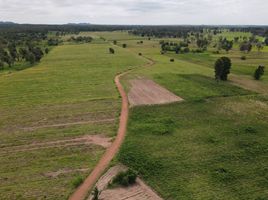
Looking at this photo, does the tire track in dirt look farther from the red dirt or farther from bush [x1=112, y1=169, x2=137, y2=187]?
bush [x1=112, y1=169, x2=137, y2=187]

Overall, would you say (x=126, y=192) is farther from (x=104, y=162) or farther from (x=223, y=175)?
(x=223, y=175)

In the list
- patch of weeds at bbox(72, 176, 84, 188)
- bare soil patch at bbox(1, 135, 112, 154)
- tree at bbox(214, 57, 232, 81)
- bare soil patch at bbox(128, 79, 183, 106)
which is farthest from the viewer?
tree at bbox(214, 57, 232, 81)

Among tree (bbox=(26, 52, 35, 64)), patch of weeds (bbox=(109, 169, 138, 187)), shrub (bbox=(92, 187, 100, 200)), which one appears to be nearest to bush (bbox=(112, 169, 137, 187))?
patch of weeds (bbox=(109, 169, 138, 187))

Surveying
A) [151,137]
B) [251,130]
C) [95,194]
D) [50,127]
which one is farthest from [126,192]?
[251,130]

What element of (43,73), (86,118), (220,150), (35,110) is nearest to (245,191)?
(220,150)

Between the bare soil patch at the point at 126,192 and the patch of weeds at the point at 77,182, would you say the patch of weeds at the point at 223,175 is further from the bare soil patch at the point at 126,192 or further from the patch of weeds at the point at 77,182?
the patch of weeds at the point at 77,182
